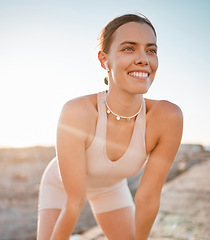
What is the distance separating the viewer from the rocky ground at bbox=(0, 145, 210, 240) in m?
4.13

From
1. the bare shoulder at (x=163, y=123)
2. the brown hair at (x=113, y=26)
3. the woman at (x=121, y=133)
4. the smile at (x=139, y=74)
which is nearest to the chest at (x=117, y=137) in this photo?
the woman at (x=121, y=133)

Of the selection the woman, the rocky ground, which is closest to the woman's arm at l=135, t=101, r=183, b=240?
the woman

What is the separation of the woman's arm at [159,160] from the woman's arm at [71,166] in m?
0.54

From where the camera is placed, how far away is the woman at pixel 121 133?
200 cm

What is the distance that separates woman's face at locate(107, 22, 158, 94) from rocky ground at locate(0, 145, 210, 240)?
170 cm

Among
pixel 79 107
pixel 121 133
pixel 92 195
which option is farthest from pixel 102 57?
pixel 92 195

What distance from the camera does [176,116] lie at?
2.18m

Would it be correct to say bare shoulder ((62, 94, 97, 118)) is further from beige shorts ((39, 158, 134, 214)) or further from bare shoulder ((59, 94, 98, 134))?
beige shorts ((39, 158, 134, 214))

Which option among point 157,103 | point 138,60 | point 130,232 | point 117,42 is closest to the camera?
point 138,60

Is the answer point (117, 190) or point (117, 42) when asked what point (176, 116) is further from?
point (117, 190)

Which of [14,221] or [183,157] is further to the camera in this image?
[183,157]

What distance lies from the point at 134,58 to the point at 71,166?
35.8 inches

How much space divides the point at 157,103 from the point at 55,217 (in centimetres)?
142

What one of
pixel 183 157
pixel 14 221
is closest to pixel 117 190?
pixel 14 221
